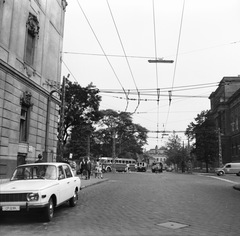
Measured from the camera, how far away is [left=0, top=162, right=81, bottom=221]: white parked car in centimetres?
783

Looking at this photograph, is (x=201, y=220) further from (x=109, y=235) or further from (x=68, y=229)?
(x=68, y=229)

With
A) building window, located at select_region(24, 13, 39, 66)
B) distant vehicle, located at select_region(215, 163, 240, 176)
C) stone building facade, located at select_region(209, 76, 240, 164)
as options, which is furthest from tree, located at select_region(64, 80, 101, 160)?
stone building facade, located at select_region(209, 76, 240, 164)

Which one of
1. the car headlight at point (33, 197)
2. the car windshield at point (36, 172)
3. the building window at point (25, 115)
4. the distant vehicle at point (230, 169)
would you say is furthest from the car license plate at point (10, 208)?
the distant vehicle at point (230, 169)

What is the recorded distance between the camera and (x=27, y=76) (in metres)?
20.3

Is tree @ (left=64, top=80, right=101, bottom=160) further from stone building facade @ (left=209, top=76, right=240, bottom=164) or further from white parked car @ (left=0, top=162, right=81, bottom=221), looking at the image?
white parked car @ (left=0, top=162, right=81, bottom=221)

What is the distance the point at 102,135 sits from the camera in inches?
2778

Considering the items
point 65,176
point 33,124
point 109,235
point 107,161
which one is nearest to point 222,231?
point 109,235

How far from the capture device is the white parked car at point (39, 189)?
7832 millimetres

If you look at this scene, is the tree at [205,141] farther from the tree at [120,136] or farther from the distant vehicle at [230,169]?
the tree at [120,136]

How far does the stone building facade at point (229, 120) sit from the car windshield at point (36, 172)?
53805 millimetres

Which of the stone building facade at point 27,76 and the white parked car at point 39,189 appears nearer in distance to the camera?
the white parked car at point 39,189

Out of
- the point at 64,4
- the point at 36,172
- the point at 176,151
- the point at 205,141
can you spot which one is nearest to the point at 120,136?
the point at 176,151

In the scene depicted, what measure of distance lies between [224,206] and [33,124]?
1391 cm

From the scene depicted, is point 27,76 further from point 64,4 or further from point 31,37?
point 64,4
